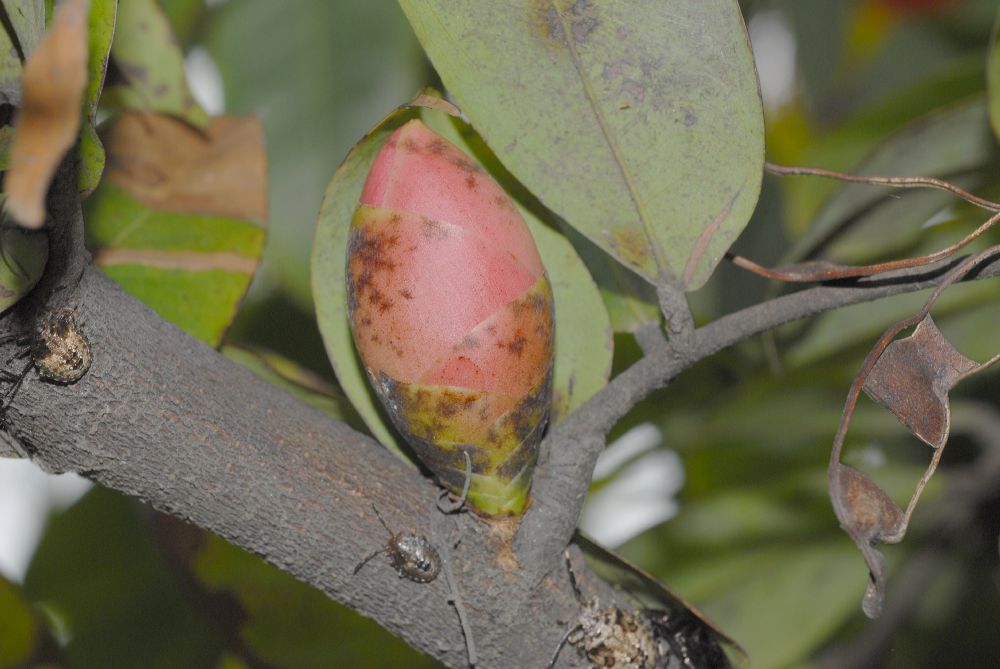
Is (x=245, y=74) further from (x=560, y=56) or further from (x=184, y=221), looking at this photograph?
(x=560, y=56)

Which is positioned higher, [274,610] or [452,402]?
[452,402]

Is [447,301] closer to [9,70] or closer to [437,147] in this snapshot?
[437,147]

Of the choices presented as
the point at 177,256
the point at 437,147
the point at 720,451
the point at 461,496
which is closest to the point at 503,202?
the point at 437,147

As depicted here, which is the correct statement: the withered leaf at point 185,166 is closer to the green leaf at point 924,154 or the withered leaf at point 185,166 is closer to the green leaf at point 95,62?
the green leaf at point 95,62

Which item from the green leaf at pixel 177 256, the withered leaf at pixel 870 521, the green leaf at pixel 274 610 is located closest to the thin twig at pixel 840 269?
the withered leaf at pixel 870 521

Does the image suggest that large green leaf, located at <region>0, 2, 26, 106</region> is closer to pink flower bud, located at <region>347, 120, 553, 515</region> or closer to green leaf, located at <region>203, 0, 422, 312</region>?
pink flower bud, located at <region>347, 120, 553, 515</region>

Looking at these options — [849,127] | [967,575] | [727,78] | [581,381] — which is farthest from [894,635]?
[727,78]
